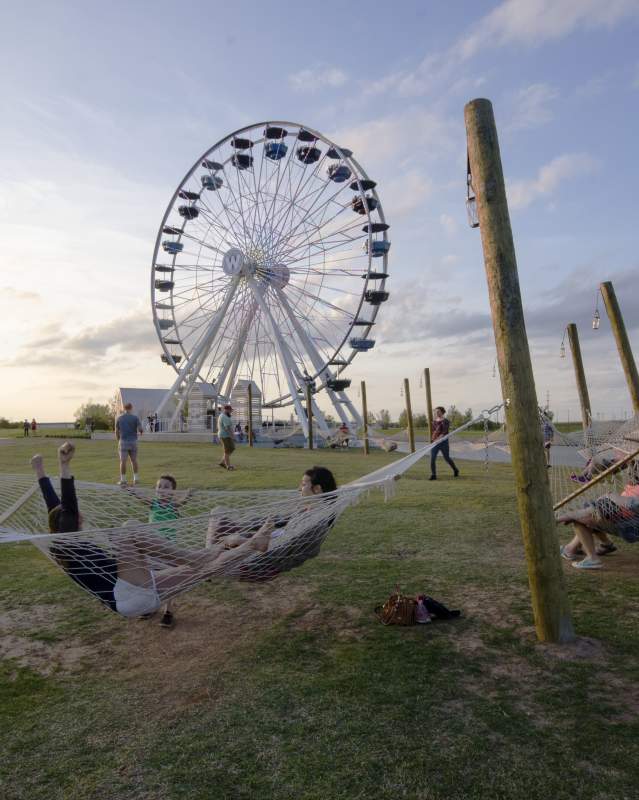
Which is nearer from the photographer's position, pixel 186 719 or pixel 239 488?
pixel 186 719

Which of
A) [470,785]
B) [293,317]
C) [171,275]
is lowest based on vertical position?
[470,785]

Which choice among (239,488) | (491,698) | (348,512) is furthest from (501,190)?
(239,488)

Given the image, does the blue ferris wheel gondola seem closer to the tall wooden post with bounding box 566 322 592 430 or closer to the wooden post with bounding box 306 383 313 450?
the wooden post with bounding box 306 383 313 450

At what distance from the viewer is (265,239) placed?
21594 millimetres

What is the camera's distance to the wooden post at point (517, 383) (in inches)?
119

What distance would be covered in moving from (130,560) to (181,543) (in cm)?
32

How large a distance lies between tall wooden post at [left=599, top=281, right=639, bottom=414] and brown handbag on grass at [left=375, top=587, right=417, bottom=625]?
5239 millimetres

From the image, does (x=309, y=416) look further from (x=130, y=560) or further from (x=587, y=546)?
(x=130, y=560)

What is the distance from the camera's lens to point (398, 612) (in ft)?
11.1

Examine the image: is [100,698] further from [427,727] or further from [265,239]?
[265,239]

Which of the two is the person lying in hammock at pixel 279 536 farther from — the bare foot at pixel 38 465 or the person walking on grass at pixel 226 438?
the person walking on grass at pixel 226 438

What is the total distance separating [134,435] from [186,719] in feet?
24.6

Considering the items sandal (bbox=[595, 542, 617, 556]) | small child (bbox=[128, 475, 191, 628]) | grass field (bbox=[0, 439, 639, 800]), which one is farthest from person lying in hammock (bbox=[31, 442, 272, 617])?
sandal (bbox=[595, 542, 617, 556])

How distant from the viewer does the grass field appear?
1.98 meters
